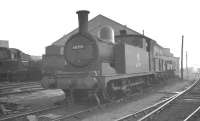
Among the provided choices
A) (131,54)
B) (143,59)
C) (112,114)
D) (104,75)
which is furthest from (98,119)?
(143,59)

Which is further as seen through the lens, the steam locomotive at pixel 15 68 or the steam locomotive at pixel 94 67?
the steam locomotive at pixel 15 68

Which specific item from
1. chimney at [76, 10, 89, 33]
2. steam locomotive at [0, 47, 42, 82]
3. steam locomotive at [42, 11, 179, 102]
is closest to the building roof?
steam locomotive at [0, 47, 42, 82]

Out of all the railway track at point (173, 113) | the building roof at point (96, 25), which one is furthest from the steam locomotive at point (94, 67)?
the building roof at point (96, 25)

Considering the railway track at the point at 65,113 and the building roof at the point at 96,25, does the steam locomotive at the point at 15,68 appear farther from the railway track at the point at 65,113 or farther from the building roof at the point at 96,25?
the building roof at the point at 96,25

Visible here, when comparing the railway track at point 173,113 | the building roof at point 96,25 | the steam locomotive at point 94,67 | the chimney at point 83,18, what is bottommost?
the railway track at point 173,113

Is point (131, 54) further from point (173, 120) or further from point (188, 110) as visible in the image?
point (173, 120)

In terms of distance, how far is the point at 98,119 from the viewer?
7.78 meters

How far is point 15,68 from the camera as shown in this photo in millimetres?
19906

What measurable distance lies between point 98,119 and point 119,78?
287 centimetres

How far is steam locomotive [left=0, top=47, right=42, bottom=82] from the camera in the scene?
19.2m

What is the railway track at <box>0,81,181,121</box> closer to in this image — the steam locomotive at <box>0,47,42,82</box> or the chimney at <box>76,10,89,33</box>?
the chimney at <box>76,10,89,33</box>

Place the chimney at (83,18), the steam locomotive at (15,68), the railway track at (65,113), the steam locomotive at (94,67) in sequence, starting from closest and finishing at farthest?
the railway track at (65,113) < the steam locomotive at (94,67) < the chimney at (83,18) < the steam locomotive at (15,68)

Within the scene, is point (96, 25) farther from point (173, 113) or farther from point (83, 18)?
point (173, 113)

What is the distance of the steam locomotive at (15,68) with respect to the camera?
19.2 metres
